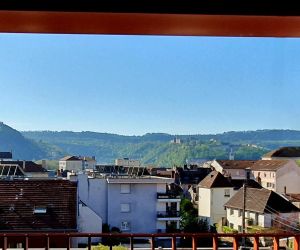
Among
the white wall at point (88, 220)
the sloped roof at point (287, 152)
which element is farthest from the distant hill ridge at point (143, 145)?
the white wall at point (88, 220)

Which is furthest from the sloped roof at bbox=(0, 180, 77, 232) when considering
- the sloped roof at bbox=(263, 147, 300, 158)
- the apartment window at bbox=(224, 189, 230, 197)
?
the sloped roof at bbox=(263, 147, 300, 158)

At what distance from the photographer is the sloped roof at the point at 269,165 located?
11.9ft

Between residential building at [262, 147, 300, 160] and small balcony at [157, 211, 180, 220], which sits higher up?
residential building at [262, 147, 300, 160]

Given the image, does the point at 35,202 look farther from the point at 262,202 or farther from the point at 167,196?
the point at 262,202

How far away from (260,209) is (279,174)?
67.5 inches

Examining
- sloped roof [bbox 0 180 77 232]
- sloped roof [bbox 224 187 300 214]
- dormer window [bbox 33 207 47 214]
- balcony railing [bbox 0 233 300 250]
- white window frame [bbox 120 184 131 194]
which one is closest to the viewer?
balcony railing [bbox 0 233 300 250]

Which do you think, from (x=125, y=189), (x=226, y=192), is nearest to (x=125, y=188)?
(x=125, y=189)

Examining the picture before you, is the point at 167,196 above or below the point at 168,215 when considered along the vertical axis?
Answer: above

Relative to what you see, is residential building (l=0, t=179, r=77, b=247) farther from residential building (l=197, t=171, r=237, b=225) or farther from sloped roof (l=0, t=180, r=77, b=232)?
residential building (l=197, t=171, r=237, b=225)

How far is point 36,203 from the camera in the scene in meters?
6.46

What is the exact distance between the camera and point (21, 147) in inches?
127

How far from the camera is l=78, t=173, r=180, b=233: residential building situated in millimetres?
5477

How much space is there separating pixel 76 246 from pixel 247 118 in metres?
1.67

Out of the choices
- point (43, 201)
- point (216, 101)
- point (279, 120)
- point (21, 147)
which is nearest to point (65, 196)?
A: point (43, 201)
